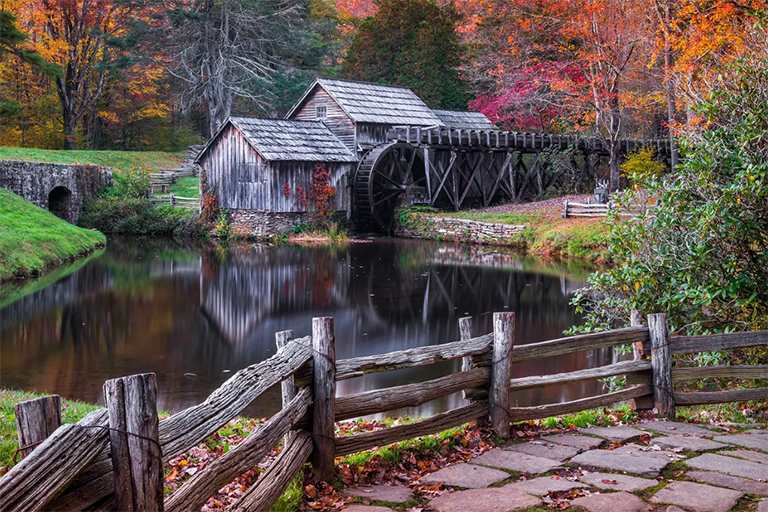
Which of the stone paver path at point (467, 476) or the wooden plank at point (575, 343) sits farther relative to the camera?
the wooden plank at point (575, 343)

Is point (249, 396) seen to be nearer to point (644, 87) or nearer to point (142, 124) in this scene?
point (644, 87)

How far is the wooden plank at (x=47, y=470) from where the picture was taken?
2.74 metres

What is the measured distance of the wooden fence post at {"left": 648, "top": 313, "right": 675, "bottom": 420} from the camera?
6.56 meters

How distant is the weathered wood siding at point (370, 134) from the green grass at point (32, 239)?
11.2m

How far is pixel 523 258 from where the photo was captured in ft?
78.3

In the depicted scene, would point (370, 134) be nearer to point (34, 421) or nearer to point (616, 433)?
point (616, 433)

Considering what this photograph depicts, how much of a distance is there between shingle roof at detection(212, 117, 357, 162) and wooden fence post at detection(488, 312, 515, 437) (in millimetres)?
23913

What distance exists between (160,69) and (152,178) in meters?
9.21

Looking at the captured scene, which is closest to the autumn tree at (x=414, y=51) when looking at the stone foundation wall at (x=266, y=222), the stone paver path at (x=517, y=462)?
the stone foundation wall at (x=266, y=222)

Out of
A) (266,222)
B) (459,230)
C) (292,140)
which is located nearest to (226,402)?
(459,230)

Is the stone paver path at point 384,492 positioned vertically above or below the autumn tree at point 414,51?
below

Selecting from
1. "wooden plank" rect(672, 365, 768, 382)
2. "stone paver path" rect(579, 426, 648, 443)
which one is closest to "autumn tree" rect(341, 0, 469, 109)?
"wooden plank" rect(672, 365, 768, 382)

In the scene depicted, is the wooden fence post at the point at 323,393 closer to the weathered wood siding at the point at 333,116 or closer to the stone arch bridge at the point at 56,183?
the stone arch bridge at the point at 56,183

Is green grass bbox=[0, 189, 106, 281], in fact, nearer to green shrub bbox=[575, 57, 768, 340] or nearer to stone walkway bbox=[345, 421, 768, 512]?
green shrub bbox=[575, 57, 768, 340]
